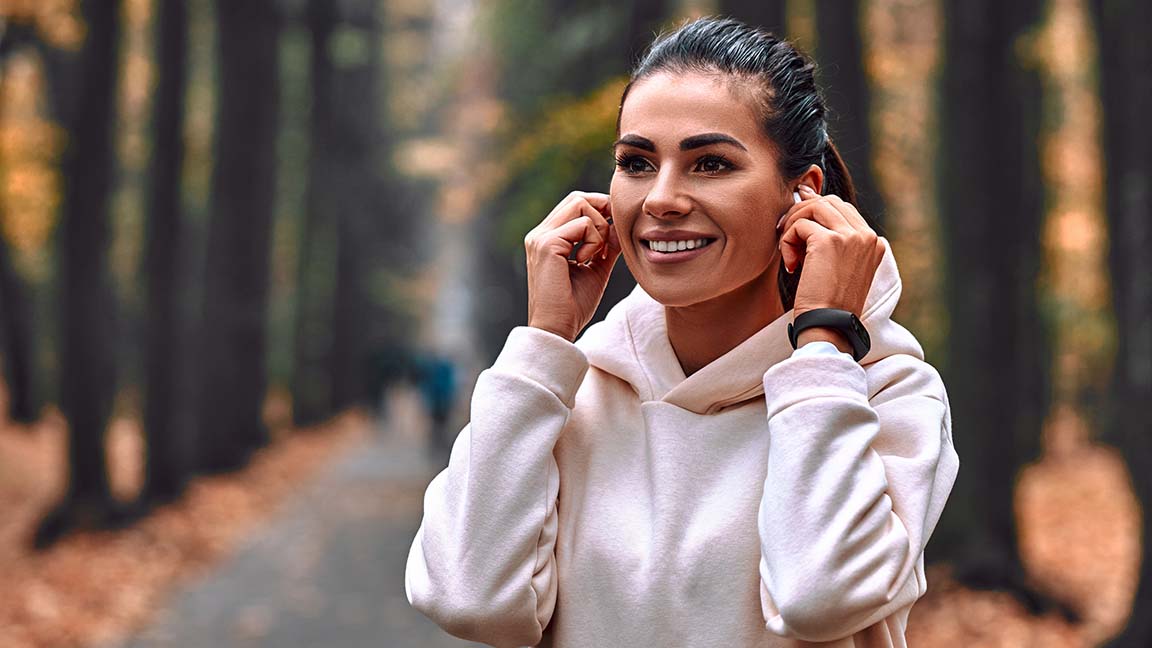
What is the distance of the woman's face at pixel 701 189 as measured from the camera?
2.43 metres

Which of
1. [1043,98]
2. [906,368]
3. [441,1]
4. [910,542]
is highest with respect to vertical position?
[906,368]

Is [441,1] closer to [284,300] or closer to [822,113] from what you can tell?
[284,300]

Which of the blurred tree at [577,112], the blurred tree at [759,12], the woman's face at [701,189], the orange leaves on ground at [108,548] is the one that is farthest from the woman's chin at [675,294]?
the orange leaves on ground at [108,548]

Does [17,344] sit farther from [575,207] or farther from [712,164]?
[712,164]

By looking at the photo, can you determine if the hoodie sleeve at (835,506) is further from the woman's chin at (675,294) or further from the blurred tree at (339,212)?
the blurred tree at (339,212)

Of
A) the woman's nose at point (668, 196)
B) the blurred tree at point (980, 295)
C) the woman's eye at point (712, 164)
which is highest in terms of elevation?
the woman's eye at point (712, 164)

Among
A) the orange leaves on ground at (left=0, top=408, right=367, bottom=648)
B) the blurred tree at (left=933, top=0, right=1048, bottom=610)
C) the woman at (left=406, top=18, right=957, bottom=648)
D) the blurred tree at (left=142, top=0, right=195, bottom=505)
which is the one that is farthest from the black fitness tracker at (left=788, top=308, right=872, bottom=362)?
the blurred tree at (left=142, top=0, right=195, bottom=505)

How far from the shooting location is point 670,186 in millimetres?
2436

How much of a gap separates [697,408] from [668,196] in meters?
0.38

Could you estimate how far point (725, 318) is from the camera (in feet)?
8.49

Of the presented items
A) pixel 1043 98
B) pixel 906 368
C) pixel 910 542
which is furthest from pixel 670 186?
pixel 1043 98

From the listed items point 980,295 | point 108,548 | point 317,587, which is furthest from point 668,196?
point 108,548

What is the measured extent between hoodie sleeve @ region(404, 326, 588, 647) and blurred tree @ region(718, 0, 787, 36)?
673cm

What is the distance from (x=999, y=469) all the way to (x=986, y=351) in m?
0.97
